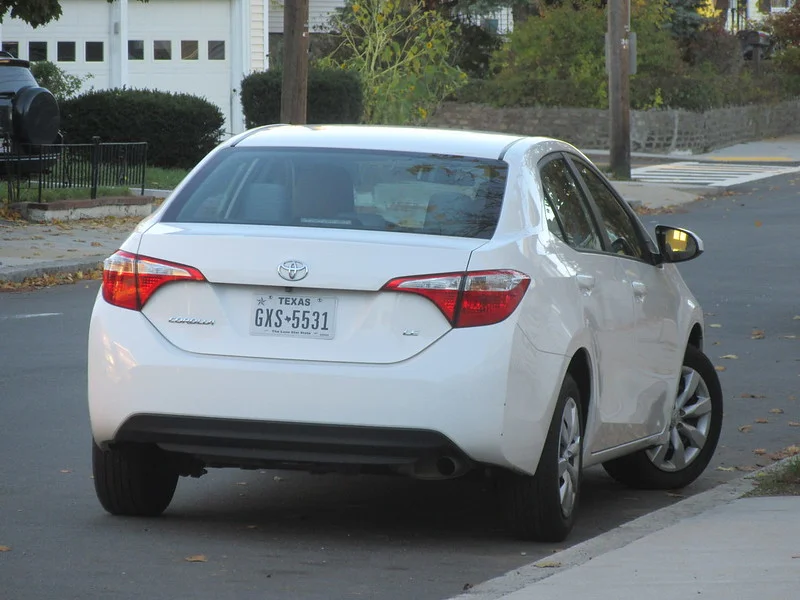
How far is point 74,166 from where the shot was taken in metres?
22.7

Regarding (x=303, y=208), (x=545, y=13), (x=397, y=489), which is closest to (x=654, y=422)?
(x=397, y=489)

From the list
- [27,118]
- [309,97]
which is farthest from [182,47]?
[27,118]

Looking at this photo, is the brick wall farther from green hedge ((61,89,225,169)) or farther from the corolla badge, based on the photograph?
the corolla badge

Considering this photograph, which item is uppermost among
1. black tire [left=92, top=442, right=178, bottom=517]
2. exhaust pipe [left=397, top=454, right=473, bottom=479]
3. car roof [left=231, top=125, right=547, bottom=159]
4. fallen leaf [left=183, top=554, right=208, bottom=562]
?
car roof [left=231, top=125, right=547, bottom=159]

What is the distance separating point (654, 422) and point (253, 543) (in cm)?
205

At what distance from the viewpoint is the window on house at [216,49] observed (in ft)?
123

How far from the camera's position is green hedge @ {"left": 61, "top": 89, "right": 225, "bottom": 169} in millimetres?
28531

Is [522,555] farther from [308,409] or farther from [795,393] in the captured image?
[795,393]

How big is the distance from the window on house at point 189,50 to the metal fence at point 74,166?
13969 millimetres

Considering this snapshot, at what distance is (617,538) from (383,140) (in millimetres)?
1841

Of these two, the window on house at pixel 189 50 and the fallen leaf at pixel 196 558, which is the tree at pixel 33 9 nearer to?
the fallen leaf at pixel 196 558

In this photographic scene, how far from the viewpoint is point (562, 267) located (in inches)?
248

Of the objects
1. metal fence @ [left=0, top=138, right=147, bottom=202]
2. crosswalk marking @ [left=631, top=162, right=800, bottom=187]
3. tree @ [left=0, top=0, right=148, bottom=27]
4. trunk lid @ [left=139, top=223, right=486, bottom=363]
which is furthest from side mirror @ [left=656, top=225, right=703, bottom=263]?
crosswalk marking @ [left=631, top=162, right=800, bottom=187]

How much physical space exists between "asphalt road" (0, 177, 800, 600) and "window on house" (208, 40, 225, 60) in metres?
26.9
